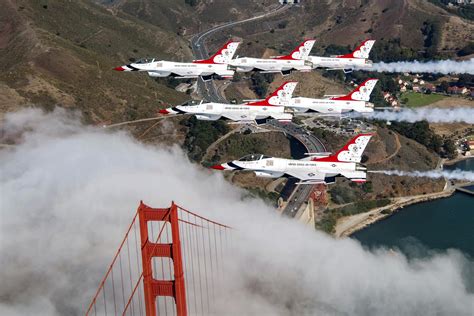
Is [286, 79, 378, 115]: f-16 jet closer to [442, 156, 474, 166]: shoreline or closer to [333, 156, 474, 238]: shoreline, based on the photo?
[333, 156, 474, 238]: shoreline

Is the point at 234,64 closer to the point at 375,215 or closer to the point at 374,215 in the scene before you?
the point at 374,215

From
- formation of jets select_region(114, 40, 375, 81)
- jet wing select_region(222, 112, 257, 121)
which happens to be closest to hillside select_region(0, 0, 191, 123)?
formation of jets select_region(114, 40, 375, 81)

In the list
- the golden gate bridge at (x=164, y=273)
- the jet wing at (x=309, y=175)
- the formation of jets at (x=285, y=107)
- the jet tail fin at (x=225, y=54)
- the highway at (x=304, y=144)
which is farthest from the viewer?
the highway at (x=304, y=144)

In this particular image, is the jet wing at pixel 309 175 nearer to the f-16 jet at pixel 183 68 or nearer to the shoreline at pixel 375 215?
the f-16 jet at pixel 183 68

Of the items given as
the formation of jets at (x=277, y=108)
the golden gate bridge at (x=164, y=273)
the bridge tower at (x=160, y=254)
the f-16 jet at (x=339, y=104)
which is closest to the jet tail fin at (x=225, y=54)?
the formation of jets at (x=277, y=108)

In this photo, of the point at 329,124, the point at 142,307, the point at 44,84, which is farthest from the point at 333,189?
the point at 44,84
